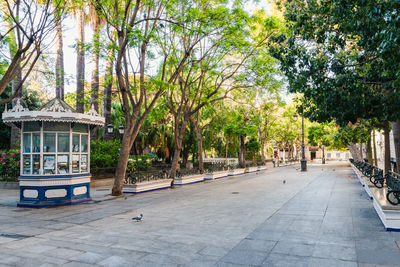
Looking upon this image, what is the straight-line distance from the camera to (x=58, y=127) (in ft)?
42.2

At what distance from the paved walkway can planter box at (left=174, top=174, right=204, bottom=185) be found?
8.88 meters

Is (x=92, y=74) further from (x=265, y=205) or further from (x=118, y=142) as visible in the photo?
(x=265, y=205)

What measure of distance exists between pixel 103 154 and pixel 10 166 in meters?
5.80

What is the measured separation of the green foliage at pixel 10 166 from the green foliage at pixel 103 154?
15.0ft

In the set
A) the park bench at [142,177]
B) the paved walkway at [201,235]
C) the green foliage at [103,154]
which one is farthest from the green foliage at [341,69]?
the green foliage at [103,154]

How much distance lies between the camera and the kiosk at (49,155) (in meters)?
12.3

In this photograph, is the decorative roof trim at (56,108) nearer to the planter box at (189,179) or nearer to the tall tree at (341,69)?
the tall tree at (341,69)

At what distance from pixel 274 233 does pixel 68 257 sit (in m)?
4.92

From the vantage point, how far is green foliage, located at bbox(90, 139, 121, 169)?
21.1 metres

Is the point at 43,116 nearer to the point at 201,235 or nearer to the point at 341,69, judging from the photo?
the point at 201,235

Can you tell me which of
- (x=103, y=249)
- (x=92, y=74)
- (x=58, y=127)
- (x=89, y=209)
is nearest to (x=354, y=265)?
(x=103, y=249)

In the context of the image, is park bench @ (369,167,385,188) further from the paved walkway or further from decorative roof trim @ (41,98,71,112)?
decorative roof trim @ (41,98,71,112)

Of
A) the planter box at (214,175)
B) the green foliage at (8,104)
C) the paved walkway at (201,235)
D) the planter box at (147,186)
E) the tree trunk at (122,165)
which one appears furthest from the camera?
the green foliage at (8,104)

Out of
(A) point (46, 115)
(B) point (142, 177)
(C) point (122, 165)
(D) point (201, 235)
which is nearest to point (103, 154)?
(B) point (142, 177)
